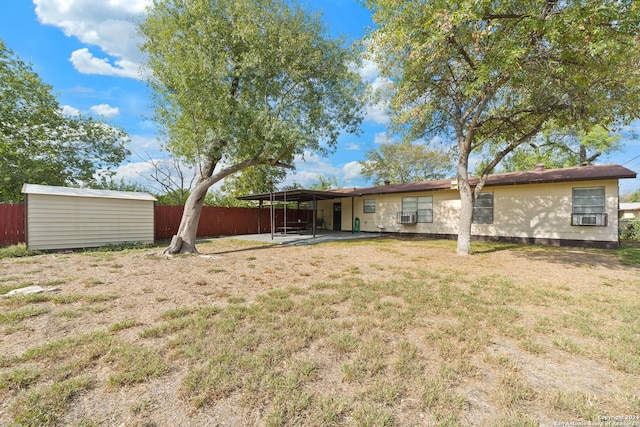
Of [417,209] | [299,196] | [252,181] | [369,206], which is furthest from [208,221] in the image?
[417,209]

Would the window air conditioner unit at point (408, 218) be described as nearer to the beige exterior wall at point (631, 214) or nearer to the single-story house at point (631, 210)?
the single-story house at point (631, 210)

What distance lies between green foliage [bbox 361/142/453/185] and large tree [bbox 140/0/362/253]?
1839 cm

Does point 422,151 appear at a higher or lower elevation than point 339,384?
higher

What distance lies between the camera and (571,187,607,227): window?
9.41 m

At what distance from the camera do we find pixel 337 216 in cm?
1872

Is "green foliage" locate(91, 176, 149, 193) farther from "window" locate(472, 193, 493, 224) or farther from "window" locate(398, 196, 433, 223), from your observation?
"window" locate(472, 193, 493, 224)

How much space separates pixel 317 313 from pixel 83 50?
12261 mm

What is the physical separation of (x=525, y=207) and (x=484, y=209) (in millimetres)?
1444

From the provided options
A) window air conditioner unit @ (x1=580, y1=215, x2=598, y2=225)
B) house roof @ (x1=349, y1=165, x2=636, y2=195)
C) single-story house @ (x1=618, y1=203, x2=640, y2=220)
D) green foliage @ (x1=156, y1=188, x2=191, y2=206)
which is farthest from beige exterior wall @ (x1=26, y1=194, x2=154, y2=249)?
single-story house @ (x1=618, y1=203, x2=640, y2=220)

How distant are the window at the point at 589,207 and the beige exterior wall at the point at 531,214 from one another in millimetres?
144

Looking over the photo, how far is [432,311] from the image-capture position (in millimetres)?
3578

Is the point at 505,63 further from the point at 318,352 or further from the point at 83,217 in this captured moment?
the point at 83,217

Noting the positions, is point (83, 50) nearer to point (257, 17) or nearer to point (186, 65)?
point (186, 65)

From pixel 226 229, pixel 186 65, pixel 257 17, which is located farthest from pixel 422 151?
pixel 186 65
